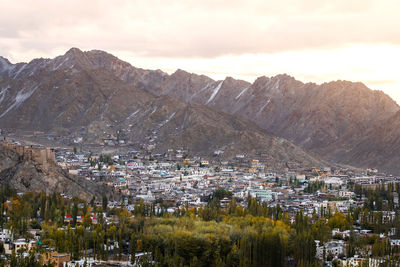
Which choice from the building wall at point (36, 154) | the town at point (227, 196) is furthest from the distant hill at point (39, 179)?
the town at point (227, 196)

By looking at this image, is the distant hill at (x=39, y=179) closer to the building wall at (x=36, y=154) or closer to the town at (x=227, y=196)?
the building wall at (x=36, y=154)

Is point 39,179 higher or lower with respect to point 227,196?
higher

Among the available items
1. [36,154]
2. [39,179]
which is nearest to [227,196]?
[39,179]

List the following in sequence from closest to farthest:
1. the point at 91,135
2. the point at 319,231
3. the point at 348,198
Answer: the point at 319,231, the point at 348,198, the point at 91,135

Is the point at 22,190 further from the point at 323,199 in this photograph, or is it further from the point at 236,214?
the point at 323,199

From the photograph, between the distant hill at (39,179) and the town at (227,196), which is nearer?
the town at (227,196)

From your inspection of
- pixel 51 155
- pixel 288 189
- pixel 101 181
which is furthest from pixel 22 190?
pixel 288 189

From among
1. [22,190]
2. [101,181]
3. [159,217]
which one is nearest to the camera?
[159,217]

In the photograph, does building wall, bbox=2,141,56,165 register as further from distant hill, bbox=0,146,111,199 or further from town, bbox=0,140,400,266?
distant hill, bbox=0,146,111,199

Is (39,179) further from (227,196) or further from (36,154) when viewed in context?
(227,196)

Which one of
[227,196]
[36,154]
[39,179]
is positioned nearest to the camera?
[39,179]

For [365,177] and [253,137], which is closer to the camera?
[365,177]
